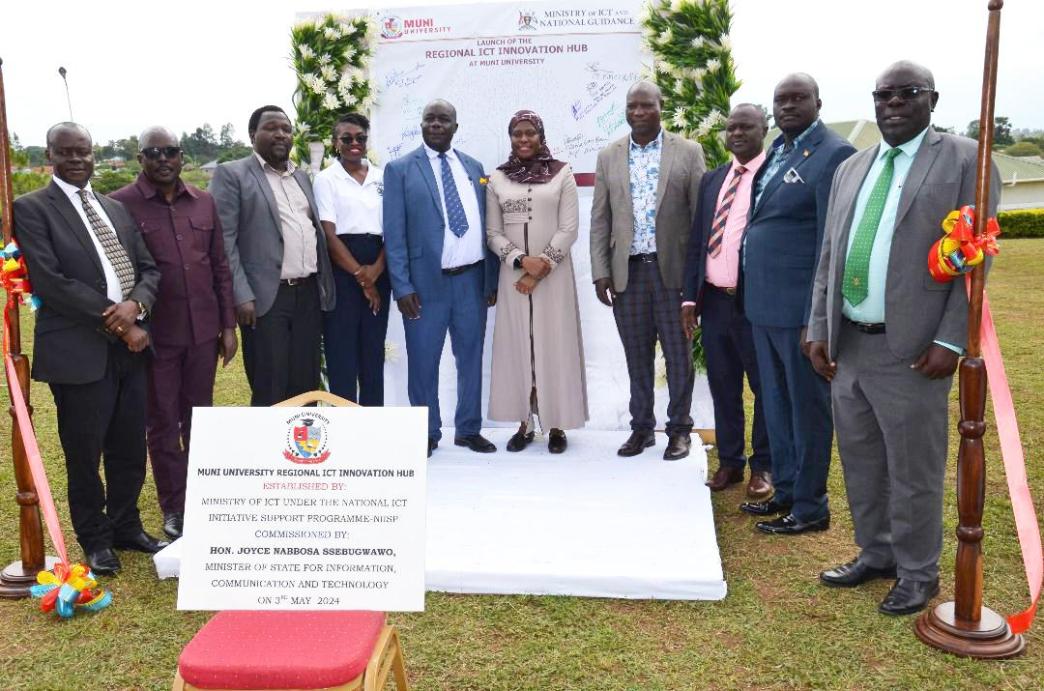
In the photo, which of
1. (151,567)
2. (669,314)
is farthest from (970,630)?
(151,567)

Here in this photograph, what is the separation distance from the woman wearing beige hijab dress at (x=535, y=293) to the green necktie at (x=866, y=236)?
204cm

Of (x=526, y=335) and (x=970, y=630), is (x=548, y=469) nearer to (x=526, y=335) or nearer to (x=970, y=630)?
(x=526, y=335)

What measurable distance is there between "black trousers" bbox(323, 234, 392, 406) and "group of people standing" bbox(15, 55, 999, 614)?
1 centimetres

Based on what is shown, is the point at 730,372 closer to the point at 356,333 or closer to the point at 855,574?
the point at 855,574

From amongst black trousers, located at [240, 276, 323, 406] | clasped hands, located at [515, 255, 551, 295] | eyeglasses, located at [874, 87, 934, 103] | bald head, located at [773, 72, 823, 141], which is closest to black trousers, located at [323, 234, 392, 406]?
black trousers, located at [240, 276, 323, 406]

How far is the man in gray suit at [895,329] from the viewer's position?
3.00m

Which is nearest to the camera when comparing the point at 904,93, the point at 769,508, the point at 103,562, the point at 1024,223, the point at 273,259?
the point at 904,93

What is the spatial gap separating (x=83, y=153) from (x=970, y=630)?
12.5ft

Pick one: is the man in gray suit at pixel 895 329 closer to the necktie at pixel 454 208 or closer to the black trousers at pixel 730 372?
the black trousers at pixel 730 372

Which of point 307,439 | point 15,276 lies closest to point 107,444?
point 15,276

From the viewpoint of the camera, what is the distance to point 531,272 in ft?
16.4

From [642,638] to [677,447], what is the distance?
1926mm

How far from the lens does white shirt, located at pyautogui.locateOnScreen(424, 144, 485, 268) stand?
5.09 m

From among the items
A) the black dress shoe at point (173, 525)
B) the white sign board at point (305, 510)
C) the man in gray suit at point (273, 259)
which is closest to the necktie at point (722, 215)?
the man in gray suit at point (273, 259)
